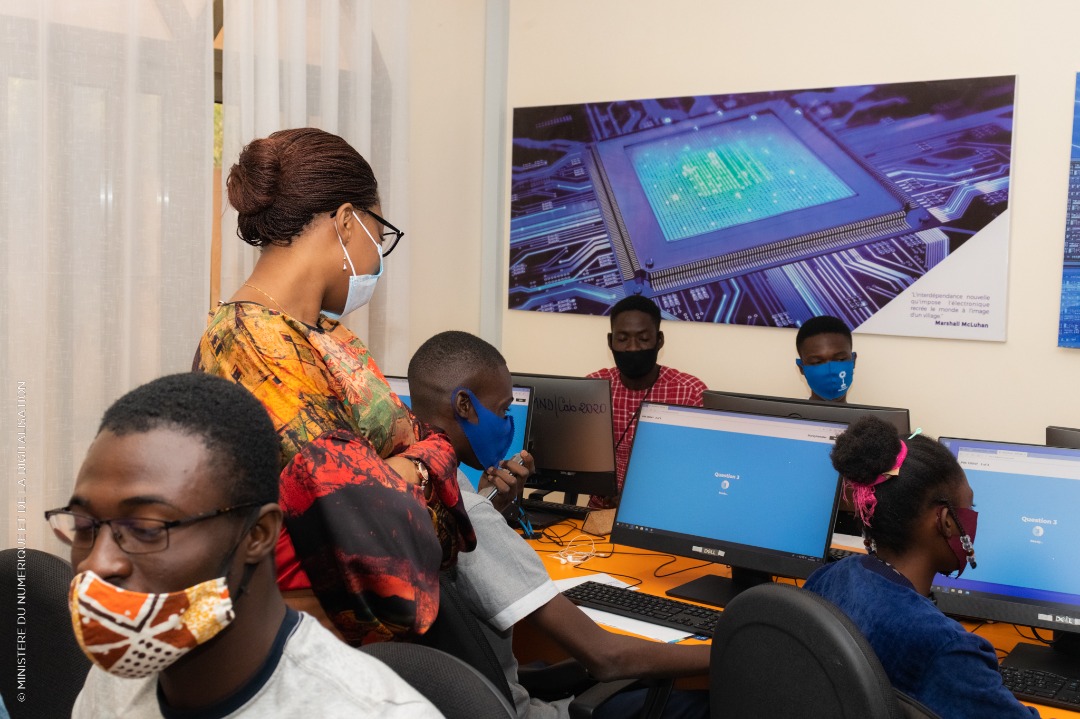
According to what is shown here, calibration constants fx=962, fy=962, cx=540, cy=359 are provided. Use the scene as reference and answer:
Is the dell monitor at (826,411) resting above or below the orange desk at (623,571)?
above

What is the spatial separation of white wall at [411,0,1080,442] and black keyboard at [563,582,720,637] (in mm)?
1891

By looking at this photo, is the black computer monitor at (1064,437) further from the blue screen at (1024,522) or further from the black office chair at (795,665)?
the black office chair at (795,665)

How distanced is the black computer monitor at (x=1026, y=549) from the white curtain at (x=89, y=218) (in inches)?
95.1

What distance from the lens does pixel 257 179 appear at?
5.11 ft

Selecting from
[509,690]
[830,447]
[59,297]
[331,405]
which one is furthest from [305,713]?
[59,297]

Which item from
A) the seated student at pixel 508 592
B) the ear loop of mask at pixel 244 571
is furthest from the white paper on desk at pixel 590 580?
the ear loop of mask at pixel 244 571

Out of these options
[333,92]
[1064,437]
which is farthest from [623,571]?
[333,92]

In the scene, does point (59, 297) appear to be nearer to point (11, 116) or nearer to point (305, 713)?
point (11, 116)

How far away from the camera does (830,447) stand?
223cm

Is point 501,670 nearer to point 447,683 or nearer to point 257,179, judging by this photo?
point 447,683

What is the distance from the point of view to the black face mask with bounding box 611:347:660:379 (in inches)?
145

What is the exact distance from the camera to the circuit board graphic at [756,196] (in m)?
3.57

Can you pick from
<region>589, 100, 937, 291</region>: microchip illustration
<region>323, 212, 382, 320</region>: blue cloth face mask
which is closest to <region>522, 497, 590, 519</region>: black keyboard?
<region>589, 100, 937, 291</region>: microchip illustration

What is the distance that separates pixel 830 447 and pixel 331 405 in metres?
1.28
